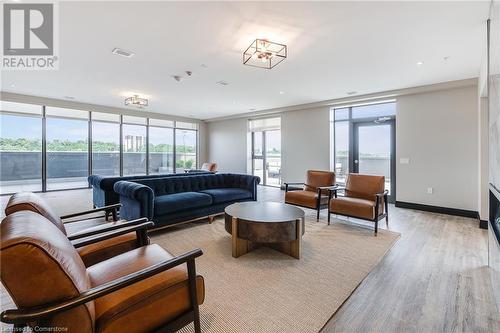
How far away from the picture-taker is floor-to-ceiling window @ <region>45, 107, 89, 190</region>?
7051mm

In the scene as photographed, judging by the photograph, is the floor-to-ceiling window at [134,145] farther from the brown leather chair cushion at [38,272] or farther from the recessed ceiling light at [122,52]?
the brown leather chair cushion at [38,272]

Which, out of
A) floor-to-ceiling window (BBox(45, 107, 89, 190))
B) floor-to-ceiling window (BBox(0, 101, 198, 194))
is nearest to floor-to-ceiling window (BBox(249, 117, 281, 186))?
floor-to-ceiling window (BBox(0, 101, 198, 194))

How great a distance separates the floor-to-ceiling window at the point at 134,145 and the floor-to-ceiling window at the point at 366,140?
22.7 feet

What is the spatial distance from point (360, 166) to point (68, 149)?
882cm

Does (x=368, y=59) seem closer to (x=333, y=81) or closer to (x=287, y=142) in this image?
(x=333, y=81)

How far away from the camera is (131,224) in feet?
6.57

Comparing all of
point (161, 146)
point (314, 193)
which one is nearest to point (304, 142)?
point (314, 193)

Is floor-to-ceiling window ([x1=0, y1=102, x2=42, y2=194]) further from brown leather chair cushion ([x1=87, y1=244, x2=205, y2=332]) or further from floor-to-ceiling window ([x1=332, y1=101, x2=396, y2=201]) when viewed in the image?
floor-to-ceiling window ([x1=332, y1=101, x2=396, y2=201])

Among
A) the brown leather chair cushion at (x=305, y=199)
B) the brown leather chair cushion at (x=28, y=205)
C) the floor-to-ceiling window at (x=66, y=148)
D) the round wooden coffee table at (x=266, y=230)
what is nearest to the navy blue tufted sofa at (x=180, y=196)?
the brown leather chair cushion at (x=305, y=199)

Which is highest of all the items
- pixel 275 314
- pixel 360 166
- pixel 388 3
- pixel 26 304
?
pixel 388 3

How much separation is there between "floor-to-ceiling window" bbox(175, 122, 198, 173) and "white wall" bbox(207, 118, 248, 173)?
70cm

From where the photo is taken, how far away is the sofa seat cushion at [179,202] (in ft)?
11.4

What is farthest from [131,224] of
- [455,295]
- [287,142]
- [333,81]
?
[287,142]

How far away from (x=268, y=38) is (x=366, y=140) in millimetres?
4324
